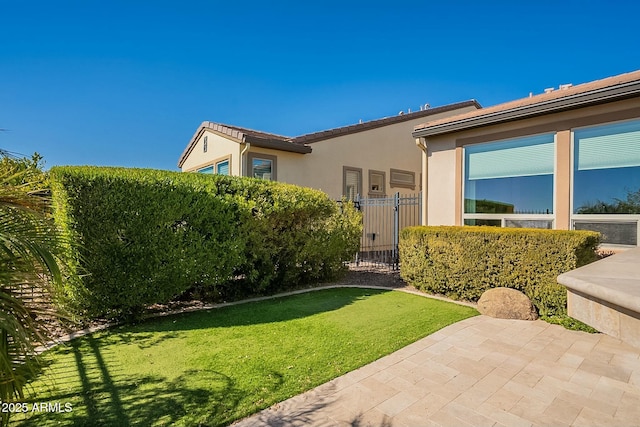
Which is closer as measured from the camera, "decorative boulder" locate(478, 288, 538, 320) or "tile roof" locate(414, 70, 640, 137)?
"decorative boulder" locate(478, 288, 538, 320)

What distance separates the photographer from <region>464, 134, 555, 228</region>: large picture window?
707 centimetres

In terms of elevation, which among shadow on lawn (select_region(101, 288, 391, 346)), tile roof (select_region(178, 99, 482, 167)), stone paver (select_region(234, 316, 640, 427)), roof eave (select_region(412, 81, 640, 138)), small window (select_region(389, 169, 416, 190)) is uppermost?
tile roof (select_region(178, 99, 482, 167))

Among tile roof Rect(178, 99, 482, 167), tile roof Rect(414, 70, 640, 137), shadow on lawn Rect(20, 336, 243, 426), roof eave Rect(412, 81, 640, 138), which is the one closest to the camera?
shadow on lawn Rect(20, 336, 243, 426)

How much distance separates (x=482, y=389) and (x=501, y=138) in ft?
20.9

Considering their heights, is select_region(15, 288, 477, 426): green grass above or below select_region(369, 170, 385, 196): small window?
below

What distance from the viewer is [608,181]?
20.6ft

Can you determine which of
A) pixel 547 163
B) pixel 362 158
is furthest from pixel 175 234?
pixel 362 158

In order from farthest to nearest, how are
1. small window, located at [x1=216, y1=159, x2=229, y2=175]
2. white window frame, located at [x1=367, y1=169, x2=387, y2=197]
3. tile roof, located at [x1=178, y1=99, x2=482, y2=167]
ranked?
white window frame, located at [x1=367, y1=169, x2=387, y2=197] < small window, located at [x1=216, y1=159, x2=229, y2=175] < tile roof, located at [x1=178, y1=99, x2=482, y2=167]

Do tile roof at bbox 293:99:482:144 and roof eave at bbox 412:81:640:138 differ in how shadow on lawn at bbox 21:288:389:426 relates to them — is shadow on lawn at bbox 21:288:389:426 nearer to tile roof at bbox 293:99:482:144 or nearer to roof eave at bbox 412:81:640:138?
roof eave at bbox 412:81:640:138

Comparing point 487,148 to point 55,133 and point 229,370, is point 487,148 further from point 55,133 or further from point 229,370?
point 55,133

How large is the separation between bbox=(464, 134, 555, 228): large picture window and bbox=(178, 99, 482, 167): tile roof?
5475mm

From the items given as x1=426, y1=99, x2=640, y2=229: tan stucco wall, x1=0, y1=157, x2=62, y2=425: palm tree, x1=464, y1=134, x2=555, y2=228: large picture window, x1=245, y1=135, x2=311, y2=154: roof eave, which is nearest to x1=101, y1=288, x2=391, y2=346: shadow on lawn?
x1=0, y1=157, x2=62, y2=425: palm tree

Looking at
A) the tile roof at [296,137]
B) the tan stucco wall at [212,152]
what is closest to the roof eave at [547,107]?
the tile roof at [296,137]

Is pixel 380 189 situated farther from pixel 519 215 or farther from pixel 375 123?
pixel 519 215
